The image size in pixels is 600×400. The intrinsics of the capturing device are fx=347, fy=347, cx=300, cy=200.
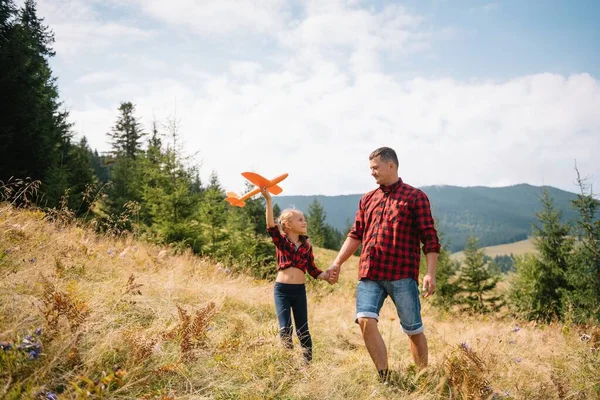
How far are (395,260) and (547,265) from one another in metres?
21.4

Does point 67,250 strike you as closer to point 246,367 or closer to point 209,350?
point 209,350

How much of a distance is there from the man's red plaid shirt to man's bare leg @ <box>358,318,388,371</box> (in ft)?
1.43

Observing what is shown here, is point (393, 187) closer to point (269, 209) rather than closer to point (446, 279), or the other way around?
point (269, 209)

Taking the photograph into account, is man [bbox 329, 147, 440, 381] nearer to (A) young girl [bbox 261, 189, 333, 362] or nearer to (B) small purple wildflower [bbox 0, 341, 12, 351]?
(A) young girl [bbox 261, 189, 333, 362]

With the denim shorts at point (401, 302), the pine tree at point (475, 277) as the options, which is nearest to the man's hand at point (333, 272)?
the denim shorts at point (401, 302)

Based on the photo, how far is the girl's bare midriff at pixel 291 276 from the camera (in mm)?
3799

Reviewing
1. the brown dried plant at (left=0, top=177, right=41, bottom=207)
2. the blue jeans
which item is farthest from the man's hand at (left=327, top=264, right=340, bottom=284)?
the brown dried plant at (left=0, top=177, right=41, bottom=207)

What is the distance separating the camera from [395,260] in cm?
337

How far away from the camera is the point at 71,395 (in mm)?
2152

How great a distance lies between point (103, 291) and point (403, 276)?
3267 millimetres

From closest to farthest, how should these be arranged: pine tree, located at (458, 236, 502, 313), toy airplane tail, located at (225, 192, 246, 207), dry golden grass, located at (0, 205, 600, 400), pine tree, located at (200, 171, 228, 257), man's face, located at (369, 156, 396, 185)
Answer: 1. dry golden grass, located at (0, 205, 600, 400)
2. man's face, located at (369, 156, 396, 185)
3. toy airplane tail, located at (225, 192, 246, 207)
4. pine tree, located at (200, 171, 228, 257)
5. pine tree, located at (458, 236, 502, 313)

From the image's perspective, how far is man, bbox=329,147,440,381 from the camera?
10.8ft

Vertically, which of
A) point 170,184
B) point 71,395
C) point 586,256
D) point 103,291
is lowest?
point 586,256

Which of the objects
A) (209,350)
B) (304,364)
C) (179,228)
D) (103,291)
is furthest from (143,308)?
(179,228)
